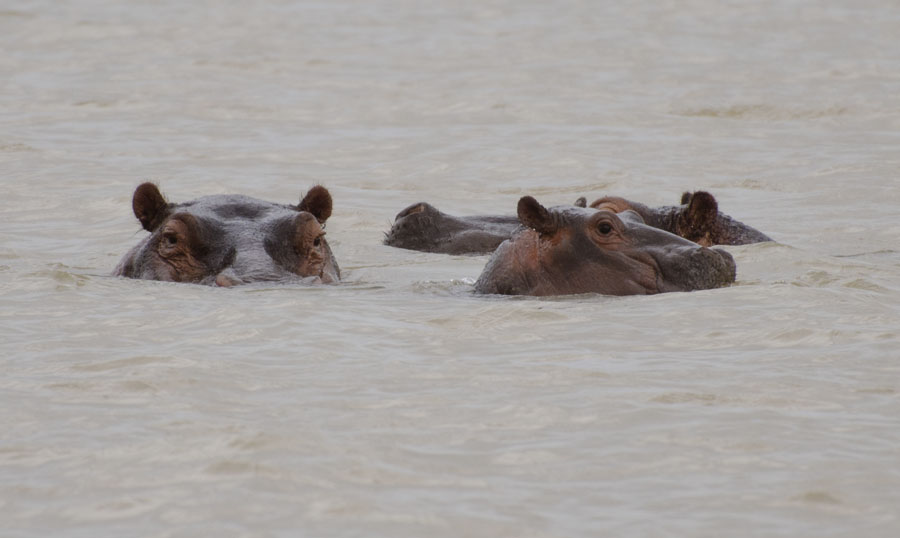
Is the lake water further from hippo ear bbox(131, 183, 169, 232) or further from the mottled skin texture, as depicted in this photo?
hippo ear bbox(131, 183, 169, 232)

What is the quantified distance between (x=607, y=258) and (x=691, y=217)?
2420mm

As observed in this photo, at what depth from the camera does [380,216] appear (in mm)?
15281

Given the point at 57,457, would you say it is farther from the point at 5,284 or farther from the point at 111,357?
the point at 5,284

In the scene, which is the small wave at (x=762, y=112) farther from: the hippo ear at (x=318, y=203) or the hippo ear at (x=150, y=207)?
the hippo ear at (x=150, y=207)

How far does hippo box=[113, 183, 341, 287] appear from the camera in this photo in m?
9.27

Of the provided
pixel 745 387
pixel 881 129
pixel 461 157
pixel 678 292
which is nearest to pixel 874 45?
pixel 881 129

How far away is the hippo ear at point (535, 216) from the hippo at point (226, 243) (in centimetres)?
138

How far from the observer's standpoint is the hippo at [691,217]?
11.1m

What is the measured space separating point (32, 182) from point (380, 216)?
4.15 m

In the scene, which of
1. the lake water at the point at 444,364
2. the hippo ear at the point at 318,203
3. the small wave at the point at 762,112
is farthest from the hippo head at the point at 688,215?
the small wave at the point at 762,112

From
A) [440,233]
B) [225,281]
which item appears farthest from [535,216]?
[440,233]

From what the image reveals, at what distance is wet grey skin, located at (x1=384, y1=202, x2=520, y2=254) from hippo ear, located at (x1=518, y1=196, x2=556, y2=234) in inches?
114

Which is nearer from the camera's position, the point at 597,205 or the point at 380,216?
the point at 597,205

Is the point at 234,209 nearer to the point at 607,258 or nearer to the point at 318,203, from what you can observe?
the point at 318,203
